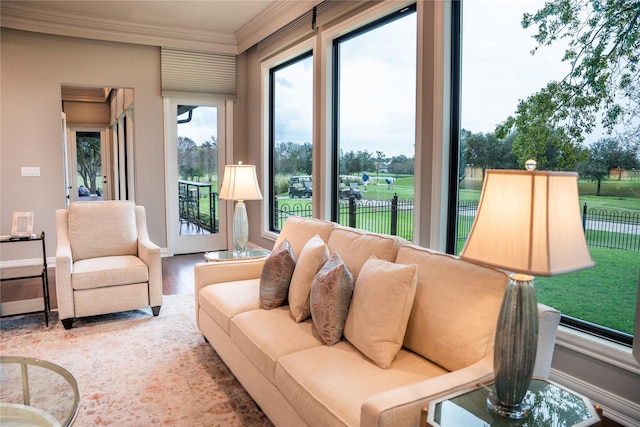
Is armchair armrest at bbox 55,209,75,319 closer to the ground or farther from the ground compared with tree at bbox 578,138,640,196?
closer to the ground

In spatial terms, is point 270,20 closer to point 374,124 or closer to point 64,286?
point 374,124

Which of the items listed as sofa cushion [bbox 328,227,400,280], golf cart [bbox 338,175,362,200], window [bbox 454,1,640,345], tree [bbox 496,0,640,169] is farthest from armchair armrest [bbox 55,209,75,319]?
tree [bbox 496,0,640,169]

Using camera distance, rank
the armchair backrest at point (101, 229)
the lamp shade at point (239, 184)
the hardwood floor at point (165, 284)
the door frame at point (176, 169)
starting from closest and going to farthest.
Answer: the lamp shade at point (239, 184) < the armchair backrest at point (101, 229) < the hardwood floor at point (165, 284) < the door frame at point (176, 169)

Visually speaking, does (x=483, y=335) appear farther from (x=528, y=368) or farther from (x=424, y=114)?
(x=424, y=114)

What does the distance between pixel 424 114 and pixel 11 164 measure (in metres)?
4.87

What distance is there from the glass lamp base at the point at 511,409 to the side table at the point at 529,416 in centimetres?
1

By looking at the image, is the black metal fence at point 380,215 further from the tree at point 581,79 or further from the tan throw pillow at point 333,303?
the tan throw pillow at point 333,303

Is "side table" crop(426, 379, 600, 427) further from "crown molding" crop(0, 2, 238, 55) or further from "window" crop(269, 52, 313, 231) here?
"crown molding" crop(0, 2, 238, 55)

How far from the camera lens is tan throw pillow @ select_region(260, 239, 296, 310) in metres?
2.69

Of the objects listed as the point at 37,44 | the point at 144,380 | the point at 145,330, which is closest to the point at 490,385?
the point at 144,380

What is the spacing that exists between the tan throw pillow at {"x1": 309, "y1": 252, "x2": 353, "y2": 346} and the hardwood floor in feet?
9.08

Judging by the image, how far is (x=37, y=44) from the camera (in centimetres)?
538

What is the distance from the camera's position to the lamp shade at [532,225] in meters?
1.29

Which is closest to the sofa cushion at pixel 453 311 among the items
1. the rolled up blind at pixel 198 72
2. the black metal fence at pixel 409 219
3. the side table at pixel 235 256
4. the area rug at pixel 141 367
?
the black metal fence at pixel 409 219
